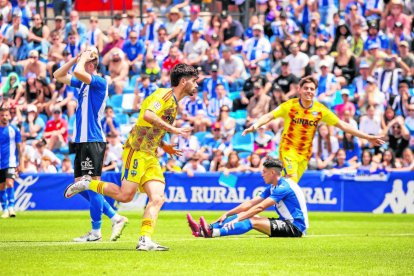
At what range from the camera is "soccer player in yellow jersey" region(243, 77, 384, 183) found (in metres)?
16.8

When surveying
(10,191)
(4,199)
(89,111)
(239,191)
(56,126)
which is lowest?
(239,191)

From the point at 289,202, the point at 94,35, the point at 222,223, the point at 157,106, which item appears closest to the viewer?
the point at 157,106

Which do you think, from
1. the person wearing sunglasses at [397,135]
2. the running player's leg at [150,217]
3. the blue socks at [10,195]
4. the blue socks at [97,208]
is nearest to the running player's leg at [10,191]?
the blue socks at [10,195]

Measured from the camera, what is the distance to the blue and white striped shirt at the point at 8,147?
21.0 meters

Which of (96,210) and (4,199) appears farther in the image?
(4,199)

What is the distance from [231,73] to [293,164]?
12903mm

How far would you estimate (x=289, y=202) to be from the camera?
1495 centimetres

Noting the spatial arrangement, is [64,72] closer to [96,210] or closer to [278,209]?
[96,210]

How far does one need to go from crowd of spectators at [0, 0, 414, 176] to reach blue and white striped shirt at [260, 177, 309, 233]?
9.78 metres

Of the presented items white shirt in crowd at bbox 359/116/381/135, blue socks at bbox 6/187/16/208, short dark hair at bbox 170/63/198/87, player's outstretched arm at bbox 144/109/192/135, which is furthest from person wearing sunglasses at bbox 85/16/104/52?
player's outstretched arm at bbox 144/109/192/135

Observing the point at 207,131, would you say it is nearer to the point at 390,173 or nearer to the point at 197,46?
the point at 197,46

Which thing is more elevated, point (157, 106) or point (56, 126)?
point (157, 106)

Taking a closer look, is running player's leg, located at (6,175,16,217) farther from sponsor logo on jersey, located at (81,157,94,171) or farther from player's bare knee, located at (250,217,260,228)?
player's bare knee, located at (250,217,260,228)

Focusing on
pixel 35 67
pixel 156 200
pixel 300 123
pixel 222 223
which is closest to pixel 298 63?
pixel 35 67
